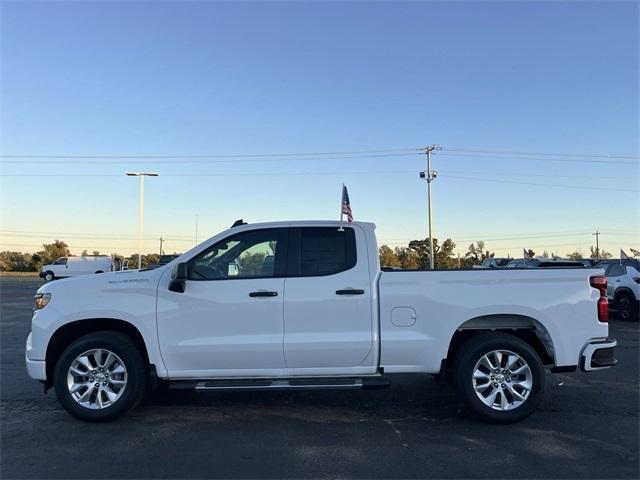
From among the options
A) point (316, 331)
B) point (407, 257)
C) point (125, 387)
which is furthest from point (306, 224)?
point (407, 257)

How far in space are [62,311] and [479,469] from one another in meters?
4.29

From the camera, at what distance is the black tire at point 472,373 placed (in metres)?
5.21

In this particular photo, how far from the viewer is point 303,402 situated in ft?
20.1

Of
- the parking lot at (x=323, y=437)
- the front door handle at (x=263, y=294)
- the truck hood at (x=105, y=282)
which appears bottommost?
the parking lot at (x=323, y=437)

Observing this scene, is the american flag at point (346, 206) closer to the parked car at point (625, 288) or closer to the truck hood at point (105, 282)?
the truck hood at point (105, 282)

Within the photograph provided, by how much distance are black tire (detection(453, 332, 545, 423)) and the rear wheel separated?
10419 mm

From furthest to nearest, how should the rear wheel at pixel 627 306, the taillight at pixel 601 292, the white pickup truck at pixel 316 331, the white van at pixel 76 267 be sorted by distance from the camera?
the white van at pixel 76 267
the rear wheel at pixel 627 306
the taillight at pixel 601 292
the white pickup truck at pixel 316 331

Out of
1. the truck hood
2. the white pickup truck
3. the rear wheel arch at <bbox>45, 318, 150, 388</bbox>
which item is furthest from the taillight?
the rear wheel arch at <bbox>45, 318, 150, 388</bbox>

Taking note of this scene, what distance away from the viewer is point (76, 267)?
140 ft

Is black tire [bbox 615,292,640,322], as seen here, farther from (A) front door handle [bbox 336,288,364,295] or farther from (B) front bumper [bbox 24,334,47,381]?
(B) front bumper [bbox 24,334,47,381]

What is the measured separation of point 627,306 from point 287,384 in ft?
40.6

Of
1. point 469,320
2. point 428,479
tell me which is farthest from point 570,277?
point 428,479

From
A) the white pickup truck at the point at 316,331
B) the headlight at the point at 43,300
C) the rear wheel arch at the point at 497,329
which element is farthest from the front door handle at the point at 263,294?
the headlight at the point at 43,300

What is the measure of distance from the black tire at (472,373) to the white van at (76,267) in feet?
135
